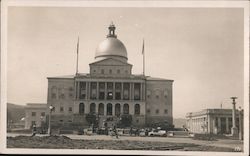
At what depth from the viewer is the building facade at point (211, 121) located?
1290 centimetres

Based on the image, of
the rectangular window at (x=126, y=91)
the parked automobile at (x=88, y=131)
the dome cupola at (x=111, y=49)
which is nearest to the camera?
the dome cupola at (x=111, y=49)

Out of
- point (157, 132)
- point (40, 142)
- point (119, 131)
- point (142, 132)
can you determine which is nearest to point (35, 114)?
point (40, 142)

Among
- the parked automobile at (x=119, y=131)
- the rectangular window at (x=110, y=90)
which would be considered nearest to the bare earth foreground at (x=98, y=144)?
the parked automobile at (x=119, y=131)

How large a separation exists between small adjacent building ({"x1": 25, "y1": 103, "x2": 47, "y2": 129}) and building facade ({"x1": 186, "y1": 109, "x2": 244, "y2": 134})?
4.12 meters

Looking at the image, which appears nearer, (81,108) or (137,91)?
(81,108)

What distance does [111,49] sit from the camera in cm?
1579

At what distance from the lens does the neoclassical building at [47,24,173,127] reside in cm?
1373

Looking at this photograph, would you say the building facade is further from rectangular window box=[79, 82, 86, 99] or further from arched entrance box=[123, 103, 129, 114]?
rectangular window box=[79, 82, 86, 99]

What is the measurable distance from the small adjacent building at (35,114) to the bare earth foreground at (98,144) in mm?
567

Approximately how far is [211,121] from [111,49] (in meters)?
4.20

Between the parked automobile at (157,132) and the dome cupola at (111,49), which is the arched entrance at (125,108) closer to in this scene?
the parked automobile at (157,132)

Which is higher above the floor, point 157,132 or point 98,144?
point 157,132

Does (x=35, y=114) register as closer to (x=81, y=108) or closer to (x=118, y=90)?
(x=81, y=108)

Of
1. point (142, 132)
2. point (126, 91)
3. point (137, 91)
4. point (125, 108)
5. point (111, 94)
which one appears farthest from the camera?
point (126, 91)
